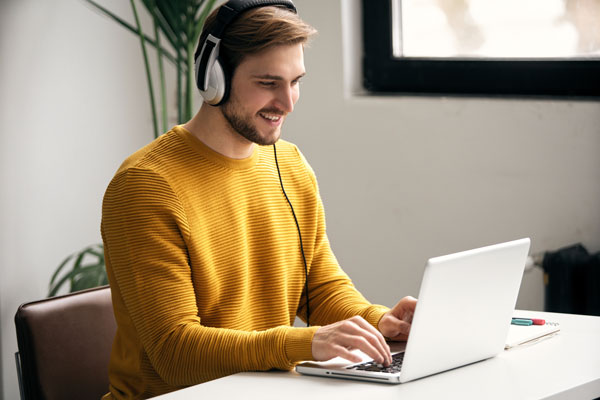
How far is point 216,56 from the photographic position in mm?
1581

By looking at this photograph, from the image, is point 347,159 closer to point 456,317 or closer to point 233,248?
A: point 233,248

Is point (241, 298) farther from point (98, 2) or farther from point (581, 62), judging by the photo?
point (98, 2)

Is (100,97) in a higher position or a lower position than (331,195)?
higher

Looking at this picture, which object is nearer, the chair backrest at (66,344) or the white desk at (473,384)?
the white desk at (473,384)

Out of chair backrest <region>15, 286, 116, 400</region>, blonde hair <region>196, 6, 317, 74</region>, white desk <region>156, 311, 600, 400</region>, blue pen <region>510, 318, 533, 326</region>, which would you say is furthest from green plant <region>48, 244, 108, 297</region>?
blue pen <region>510, 318, 533, 326</region>

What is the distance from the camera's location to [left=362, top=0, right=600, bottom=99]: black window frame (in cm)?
234

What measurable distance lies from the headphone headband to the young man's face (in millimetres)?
31

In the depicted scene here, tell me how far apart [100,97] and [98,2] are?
299 mm

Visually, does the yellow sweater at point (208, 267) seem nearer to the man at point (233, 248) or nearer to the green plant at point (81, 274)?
the man at point (233, 248)

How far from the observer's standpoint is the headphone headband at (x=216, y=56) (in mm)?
1567

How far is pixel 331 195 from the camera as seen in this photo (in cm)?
270

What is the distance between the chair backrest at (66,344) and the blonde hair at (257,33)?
0.55 meters

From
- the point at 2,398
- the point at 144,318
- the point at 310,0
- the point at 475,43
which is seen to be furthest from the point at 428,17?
the point at 2,398

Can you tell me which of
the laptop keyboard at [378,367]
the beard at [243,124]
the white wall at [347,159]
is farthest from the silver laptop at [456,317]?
the white wall at [347,159]
